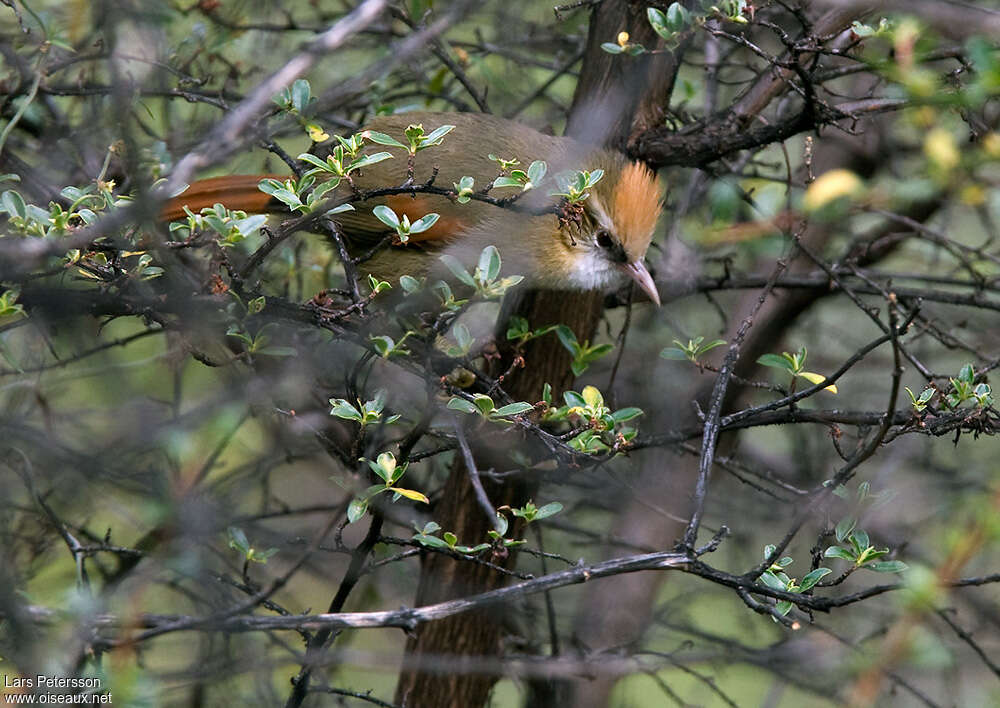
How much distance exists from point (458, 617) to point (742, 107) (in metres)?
1.85

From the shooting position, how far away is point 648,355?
14.9 ft

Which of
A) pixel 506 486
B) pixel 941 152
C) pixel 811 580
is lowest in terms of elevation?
pixel 506 486

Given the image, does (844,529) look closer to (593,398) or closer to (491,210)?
(593,398)

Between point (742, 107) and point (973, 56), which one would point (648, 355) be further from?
point (973, 56)

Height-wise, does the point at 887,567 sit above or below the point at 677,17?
below

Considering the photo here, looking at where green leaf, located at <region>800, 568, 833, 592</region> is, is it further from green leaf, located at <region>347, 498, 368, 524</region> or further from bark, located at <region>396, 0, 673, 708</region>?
bark, located at <region>396, 0, 673, 708</region>

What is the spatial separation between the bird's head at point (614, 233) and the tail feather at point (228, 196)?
102 cm

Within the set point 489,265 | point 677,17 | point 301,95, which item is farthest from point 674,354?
point 301,95

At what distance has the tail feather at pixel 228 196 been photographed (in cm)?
336

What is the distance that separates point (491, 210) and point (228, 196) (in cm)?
89

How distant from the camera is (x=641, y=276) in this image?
3.47 m

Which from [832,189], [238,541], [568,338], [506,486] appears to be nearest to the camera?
[832,189]

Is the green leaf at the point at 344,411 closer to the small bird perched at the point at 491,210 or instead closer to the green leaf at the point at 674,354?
the green leaf at the point at 674,354

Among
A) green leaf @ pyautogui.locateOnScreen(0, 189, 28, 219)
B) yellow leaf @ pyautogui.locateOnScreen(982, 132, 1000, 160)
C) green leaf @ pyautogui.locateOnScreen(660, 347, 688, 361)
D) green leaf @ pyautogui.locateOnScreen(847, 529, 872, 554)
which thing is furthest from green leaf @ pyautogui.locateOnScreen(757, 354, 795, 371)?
green leaf @ pyautogui.locateOnScreen(0, 189, 28, 219)
